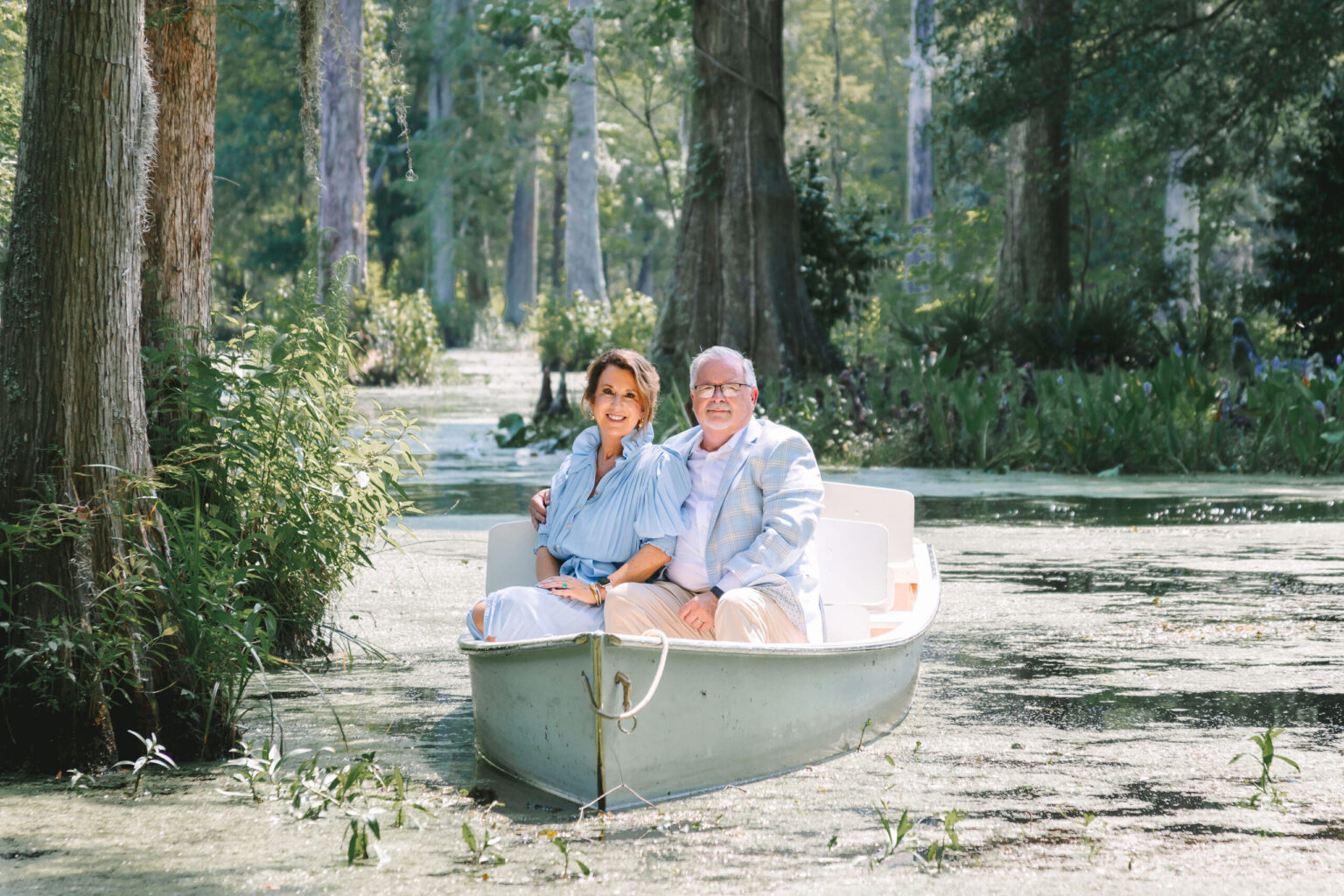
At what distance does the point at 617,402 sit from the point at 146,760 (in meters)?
1.74

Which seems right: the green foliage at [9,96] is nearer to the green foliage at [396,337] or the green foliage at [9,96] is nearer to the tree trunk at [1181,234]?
the green foliage at [396,337]

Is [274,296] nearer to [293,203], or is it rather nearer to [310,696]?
[310,696]

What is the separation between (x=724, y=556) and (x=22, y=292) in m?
2.15

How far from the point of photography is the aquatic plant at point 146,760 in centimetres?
408

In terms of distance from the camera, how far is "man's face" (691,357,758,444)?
185 inches

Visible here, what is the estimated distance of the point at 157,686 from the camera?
175 inches

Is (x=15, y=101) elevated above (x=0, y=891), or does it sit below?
above

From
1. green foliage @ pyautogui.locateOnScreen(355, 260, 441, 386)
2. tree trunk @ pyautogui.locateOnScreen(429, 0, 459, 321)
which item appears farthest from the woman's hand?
tree trunk @ pyautogui.locateOnScreen(429, 0, 459, 321)

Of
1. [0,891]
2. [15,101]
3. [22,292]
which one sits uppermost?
[15,101]

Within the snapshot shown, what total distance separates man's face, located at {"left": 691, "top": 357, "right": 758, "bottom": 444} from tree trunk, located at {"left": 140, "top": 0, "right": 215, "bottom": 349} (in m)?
1.82

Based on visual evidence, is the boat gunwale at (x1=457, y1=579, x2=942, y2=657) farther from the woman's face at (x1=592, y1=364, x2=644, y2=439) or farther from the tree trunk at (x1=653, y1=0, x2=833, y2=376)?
the tree trunk at (x1=653, y1=0, x2=833, y2=376)

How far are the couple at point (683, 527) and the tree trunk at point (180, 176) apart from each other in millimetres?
1510

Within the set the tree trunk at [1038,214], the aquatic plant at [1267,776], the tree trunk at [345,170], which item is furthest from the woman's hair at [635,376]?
the tree trunk at [345,170]

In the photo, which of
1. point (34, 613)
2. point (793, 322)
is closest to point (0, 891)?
point (34, 613)
